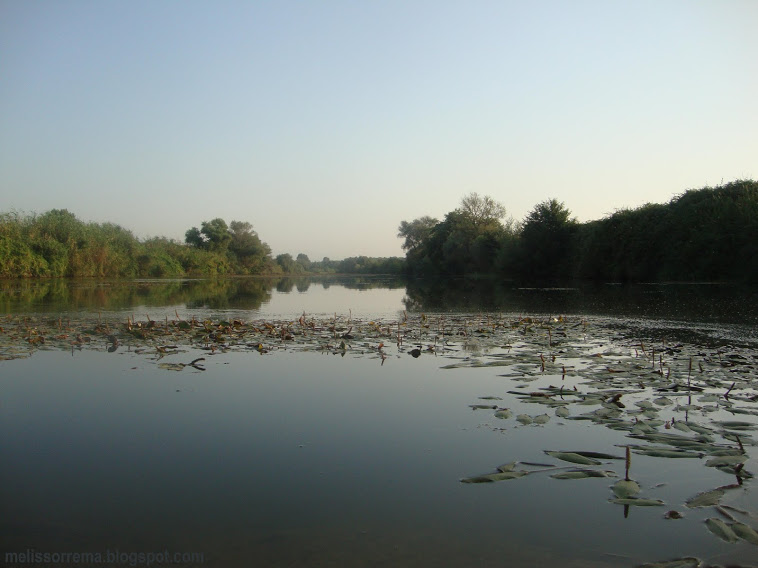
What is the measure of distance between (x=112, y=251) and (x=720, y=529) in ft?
191

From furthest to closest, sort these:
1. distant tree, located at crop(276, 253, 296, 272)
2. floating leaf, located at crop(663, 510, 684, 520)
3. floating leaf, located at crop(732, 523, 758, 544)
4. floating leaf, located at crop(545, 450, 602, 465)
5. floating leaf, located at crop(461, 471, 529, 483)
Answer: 1. distant tree, located at crop(276, 253, 296, 272)
2. floating leaf, located at crop(545, 450, 602, 465)
3. floating leaf, located at crop(461, 471, 529, 483)
4. floating leaf, located at crop(663, 510, 684, 520)
5. floating leaf, located at crop(732, 523, 758, 544)

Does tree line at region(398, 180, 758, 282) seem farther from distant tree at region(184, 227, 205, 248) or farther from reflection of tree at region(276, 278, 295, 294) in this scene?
distant tree at region(184, 227, 205, 248)

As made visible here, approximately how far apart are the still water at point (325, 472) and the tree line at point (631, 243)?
2915cm

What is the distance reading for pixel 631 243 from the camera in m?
41.0

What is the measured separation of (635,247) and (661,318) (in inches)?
1120

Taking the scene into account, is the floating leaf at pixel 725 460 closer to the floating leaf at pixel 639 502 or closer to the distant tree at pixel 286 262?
the floating leaf at pixel 639 502

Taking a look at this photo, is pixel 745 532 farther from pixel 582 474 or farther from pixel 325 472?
pixel 325 472

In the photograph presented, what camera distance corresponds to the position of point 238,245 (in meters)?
87.9

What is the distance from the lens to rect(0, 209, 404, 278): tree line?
150 ft

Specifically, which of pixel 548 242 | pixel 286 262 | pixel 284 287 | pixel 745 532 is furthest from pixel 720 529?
pixel 286 262

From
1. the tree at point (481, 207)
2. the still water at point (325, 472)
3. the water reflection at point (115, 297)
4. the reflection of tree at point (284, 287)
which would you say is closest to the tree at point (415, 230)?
the tree at point (481, 207)

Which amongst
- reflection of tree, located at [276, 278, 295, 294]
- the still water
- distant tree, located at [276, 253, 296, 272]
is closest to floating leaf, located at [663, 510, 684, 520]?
the still water

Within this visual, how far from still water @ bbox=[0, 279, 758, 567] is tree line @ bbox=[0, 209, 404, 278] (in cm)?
4505

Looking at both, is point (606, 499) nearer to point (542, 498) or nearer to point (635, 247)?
point (542, 498)
